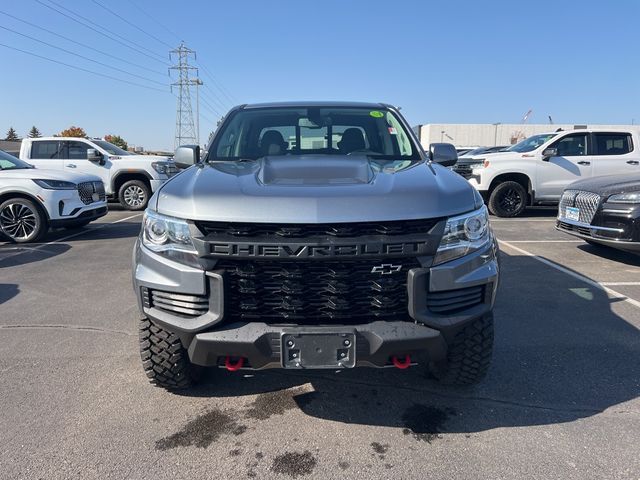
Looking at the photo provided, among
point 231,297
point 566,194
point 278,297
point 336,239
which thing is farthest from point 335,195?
point 566,194

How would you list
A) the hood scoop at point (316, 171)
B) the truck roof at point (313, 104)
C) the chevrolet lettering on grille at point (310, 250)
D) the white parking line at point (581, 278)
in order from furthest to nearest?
the white parking line at point (581, 278) < the truck roof at point (313, 104) < the hood scoop at point (316, 171) < the chevrolet lettering on grille at point (310, 250)

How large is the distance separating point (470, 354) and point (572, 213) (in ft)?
16.5

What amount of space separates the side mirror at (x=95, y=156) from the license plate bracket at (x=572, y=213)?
33.0 ft

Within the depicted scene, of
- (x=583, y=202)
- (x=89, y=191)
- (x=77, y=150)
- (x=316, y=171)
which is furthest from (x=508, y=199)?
(x=77, y=150)

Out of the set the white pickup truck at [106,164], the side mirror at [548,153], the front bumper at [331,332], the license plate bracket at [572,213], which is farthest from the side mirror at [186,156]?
the side mirror at [548,153]

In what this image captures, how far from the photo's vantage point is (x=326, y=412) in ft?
9.07

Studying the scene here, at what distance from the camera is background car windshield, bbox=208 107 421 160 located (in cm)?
354

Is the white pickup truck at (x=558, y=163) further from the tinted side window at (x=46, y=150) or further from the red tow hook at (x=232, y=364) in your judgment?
the tinted side window at (x=46, y=150)

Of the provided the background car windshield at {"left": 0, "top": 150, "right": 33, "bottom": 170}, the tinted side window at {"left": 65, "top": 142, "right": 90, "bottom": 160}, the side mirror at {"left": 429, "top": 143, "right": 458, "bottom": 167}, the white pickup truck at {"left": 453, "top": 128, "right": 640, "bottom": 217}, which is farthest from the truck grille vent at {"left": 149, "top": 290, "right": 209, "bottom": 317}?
the tinted side window at {"left": 65, "top": 142, "right": 90, "bottom": 160}

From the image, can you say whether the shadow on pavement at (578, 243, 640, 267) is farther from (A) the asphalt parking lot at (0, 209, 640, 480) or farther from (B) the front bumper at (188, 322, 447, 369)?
(B) the front bumper at (188, 322, 447, 369)

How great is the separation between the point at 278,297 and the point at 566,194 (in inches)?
242

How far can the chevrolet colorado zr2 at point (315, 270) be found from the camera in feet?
7.25

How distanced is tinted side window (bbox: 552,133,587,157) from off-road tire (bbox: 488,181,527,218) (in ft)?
3.83

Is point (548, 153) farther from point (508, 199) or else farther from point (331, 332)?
point (331, 332)
